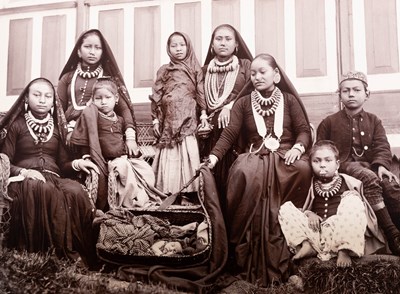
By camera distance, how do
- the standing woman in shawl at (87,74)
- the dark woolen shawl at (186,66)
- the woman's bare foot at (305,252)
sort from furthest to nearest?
the standing woman in shawl at (87,74), the dark woolen shawl at (186,66), the woman's bare foot at (305,252)

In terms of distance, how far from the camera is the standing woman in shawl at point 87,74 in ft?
24.5

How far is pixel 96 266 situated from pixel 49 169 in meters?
1.11

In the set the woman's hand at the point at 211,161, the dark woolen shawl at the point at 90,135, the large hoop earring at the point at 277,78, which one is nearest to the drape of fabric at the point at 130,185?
the dark woolen shawl at the point at 90,135

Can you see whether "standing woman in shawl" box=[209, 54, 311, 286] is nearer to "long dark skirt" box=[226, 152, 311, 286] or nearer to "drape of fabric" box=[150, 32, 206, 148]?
"long dark skirt" box=[226, 152, 311, 286]

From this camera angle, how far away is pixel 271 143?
Result: 691 cm

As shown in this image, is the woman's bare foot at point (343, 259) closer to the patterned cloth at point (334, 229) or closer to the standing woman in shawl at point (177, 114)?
the patterned cloth at point (334, 229)

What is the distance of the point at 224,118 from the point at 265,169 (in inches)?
26.8

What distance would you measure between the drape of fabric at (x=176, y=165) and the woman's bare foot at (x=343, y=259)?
158 centimetres

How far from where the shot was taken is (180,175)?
7094 millimetres

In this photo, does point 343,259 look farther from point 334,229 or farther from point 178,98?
point 178,98

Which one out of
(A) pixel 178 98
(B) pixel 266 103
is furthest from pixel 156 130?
(B) pixel 266 103

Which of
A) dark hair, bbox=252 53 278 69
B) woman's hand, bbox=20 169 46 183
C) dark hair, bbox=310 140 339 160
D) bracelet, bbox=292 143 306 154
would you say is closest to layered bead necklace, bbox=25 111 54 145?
woman's hand, bbox=20 169 46 183

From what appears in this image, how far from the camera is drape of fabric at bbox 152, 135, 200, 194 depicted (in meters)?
7.07

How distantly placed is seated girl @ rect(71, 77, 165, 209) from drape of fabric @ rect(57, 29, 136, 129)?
7 cm
